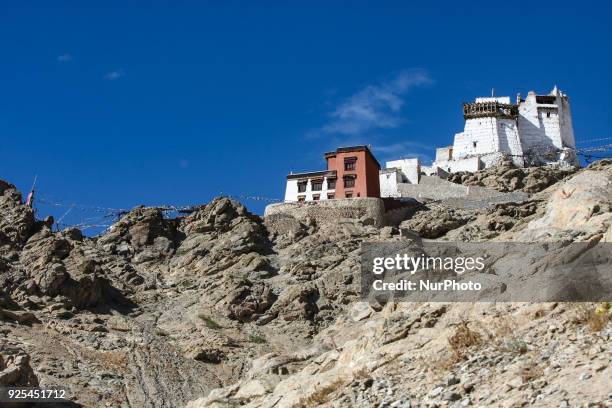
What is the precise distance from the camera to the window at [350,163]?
233 ft

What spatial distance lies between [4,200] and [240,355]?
2937 cm

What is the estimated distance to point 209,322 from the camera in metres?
50.4

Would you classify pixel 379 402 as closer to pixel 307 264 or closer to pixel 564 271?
pixel 564 271

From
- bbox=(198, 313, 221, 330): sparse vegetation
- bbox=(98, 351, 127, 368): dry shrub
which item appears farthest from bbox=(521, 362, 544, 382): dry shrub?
bbox=(198, 313, 221, 330): sparse vegetation

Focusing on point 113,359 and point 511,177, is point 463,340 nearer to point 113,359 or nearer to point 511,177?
point 113,359

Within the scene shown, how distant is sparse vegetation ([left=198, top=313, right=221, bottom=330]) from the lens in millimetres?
49844

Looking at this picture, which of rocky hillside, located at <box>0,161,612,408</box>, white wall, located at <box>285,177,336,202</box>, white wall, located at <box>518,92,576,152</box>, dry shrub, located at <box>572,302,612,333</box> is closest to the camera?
dry shrub, located at <box>572,302,612,333</box>

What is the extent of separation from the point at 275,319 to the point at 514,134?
45.2m

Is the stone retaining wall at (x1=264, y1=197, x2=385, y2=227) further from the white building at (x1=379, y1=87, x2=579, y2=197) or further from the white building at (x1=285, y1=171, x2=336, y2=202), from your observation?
the white building at (x1=379, y1=87, x2=579, y2=197)

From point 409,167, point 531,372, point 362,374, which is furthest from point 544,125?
point 531,372

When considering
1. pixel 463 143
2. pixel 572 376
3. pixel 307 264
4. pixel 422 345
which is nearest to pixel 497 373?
pixel 572 376

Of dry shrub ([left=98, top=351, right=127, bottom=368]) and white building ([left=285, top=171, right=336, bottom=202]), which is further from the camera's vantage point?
white building ([left=285, top=171, right=336, bottom=202])

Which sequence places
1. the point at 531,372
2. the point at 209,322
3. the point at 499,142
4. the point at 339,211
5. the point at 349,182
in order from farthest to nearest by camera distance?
the point at 499,142, the point at 349,182, the point at 339,211, the point at 209,322, the point at 531,372

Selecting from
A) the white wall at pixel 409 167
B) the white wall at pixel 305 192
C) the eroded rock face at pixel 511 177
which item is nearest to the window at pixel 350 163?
the white wall at pixel 305 192
